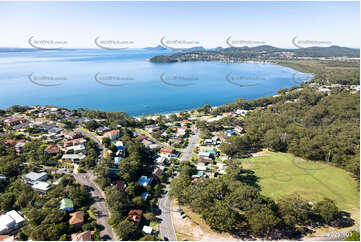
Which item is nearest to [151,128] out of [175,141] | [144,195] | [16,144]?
[175,141]

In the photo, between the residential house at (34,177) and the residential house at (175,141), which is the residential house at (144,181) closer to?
the residential house at (34,177)

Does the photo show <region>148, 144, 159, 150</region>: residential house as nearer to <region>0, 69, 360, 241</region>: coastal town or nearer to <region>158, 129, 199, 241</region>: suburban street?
<region>0, 69, 360, 241</region>: coastal town

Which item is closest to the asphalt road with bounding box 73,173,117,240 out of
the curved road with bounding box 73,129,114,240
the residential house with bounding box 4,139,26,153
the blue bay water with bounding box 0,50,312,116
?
the curved road with bounding box 73,129,114,240

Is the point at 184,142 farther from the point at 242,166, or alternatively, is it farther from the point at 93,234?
the point at 93,234

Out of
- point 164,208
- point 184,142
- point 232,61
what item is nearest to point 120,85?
point 184,142

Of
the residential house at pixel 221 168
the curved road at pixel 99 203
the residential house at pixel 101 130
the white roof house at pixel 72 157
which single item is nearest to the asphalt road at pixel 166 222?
the curved road at pixel 99 203

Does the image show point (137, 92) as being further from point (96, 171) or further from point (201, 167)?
point (96, 171)
